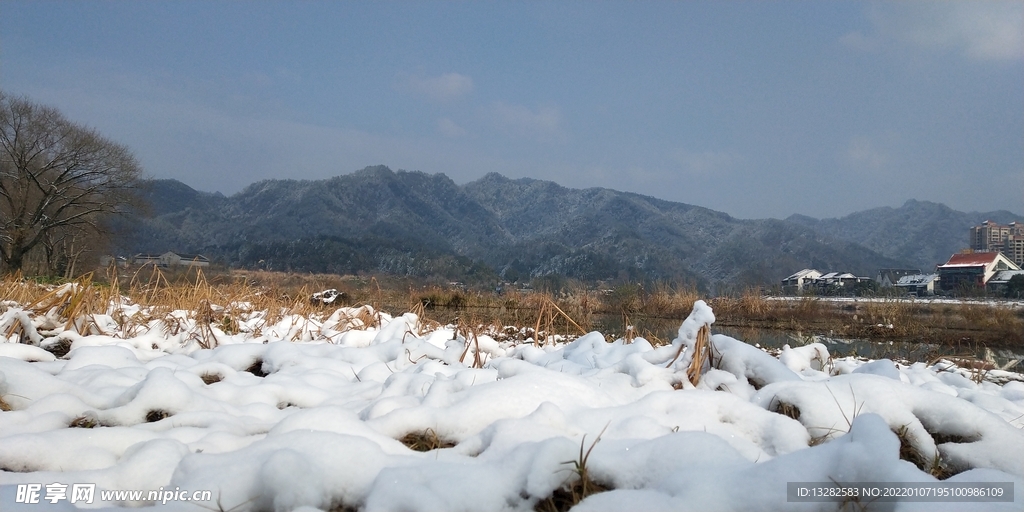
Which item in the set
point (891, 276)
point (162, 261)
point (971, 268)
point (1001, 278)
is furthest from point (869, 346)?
point (891, 276)

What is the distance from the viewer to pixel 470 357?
3531mm

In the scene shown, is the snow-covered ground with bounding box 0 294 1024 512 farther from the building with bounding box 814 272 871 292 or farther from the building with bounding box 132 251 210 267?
the building with bounding box 814 272 871 292

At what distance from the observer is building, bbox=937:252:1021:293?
3412 cm

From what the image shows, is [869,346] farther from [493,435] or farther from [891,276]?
[891,276]

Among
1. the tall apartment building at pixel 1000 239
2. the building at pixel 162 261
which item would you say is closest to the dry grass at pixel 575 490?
the building at pixel 162 261

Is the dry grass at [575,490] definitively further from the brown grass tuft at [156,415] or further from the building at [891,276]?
the building at [891,276]

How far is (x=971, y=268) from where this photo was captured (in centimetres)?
3544

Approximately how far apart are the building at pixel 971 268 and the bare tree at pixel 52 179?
1965 inches

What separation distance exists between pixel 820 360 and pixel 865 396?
6.56 ft

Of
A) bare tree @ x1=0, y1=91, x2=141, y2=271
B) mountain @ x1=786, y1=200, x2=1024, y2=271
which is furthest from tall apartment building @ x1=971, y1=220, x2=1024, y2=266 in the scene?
bare tree @ x1=0, y1=91, x2=141, y2=271

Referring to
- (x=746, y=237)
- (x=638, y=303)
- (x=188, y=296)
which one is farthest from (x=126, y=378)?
(x=746, y=237)

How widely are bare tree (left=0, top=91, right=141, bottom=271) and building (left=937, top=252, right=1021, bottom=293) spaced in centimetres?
4990

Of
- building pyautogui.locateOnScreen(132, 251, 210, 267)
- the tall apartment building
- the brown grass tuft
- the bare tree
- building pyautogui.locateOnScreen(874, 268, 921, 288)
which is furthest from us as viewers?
the tall apartment building

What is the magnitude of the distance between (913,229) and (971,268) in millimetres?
143950
